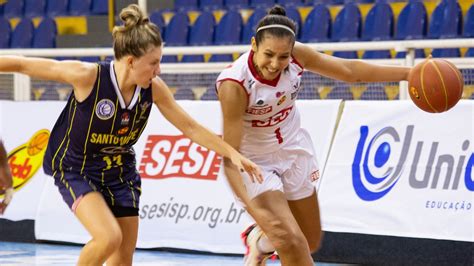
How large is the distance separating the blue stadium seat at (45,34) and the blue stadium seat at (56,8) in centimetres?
42

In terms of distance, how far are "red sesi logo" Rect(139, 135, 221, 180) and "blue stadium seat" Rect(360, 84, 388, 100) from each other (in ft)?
4.73

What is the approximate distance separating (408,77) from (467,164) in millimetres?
2112

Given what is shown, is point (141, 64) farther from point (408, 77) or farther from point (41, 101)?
point (41, 101)

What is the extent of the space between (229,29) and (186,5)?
1.65 meters

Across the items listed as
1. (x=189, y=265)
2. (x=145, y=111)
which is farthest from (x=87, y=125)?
(x=189, y=265)

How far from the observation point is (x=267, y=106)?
18.9 ft

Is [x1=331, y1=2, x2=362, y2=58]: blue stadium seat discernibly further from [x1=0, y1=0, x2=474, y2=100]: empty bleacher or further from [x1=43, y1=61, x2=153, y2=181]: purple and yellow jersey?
[x1=43, y1=61, x2=153, y2=181]: purple and yellow jersey

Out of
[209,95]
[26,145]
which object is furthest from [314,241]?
[26,145]

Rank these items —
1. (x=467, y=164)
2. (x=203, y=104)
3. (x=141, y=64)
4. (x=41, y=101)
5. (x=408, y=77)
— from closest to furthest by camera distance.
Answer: (x=141, y=64), (x=408, y=77), (x=467, y=164), (x=203, y=104), (x=41, y=101)

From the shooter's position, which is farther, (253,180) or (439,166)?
(439,166)

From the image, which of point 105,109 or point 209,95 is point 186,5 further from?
point 105,109

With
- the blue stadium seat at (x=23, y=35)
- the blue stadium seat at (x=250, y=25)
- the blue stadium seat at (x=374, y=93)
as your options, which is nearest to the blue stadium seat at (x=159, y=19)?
the blue stadium seat at (x=250, y=25)

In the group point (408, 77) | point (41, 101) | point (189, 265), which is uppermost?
point (408, 77)

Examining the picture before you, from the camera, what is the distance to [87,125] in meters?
5.45
